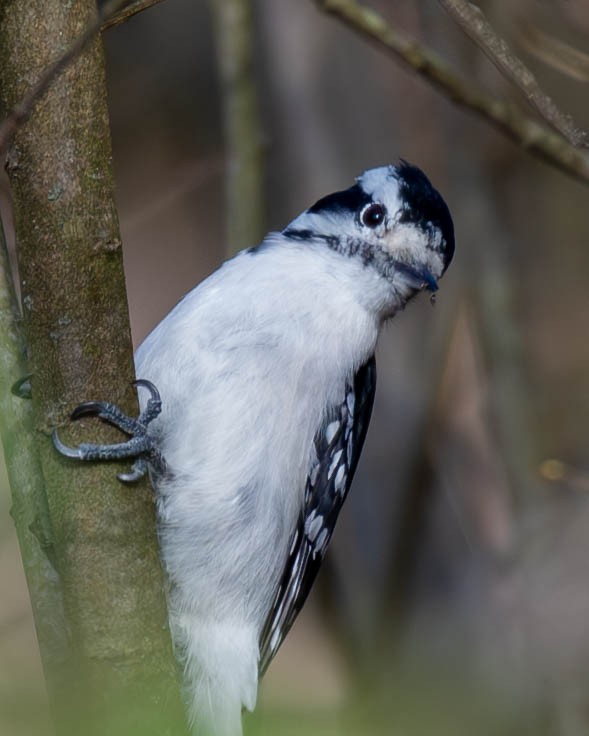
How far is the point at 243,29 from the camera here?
408 centimetres

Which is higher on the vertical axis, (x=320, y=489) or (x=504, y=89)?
(x=504, y=89)

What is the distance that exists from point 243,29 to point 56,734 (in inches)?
108

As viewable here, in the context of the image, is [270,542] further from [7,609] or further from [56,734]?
[7,609]

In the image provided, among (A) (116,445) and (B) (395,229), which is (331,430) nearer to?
(B) (395,229)

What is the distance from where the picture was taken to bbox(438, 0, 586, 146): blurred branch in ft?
7.15

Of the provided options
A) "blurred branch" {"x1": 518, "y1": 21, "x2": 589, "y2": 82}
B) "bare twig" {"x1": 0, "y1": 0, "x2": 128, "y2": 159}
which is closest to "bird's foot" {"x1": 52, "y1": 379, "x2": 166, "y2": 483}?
"bare twig" {"x1": 0, "y1": 0, "x2": 128, "y2": 159}

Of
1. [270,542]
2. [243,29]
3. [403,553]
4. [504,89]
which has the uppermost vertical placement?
[243,29]

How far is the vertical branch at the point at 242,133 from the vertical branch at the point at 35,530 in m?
1.88

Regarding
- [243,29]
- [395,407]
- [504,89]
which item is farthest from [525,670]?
[243,29]

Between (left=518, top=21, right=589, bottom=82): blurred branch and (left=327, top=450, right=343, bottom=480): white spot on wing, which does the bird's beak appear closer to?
(left=327, top=450, right=343, bottom=480): white spot on wing

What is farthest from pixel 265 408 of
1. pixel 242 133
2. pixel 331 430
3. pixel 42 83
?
pixel 242 133

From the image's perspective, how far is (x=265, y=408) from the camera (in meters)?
2.92

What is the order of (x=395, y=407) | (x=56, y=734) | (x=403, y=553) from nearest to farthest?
(x=56, y=734)
(x=403, y=553)
(x=395, y=407)

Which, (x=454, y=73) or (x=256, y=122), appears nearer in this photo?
(x=454, y=73)
